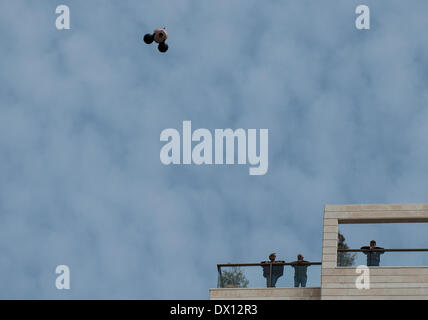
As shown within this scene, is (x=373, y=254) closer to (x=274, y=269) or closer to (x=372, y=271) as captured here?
(x=372, y=271)

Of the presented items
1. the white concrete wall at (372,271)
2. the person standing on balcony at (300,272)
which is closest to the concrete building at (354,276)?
the white concrete wall at (372,271)

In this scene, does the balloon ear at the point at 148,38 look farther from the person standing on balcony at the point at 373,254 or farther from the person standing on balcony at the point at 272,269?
the person standing on balcony at the point at 373,254

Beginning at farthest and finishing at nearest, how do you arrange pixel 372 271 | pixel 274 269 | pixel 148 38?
pixel 148 38
pixel 274 269
pixel 372 271

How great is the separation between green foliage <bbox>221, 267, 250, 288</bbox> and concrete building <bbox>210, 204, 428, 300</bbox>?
1.14 ft

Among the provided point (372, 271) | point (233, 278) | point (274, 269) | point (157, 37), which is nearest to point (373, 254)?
point (372, 271)

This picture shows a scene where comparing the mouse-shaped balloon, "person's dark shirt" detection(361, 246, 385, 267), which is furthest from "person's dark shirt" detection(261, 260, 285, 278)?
the mouse-shaped balloon

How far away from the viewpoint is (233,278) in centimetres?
5091

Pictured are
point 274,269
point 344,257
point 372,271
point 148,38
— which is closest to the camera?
point 372,271

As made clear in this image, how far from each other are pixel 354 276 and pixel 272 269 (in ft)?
11.4

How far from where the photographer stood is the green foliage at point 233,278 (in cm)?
5072

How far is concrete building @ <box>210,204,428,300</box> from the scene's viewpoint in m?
47.7
